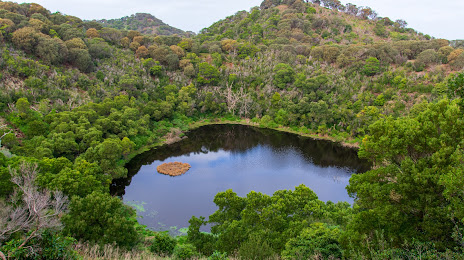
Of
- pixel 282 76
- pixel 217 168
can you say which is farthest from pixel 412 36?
pixel 217 168

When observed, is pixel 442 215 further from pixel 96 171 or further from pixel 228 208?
pixel 96 171

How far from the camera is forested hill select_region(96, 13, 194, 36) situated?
381 feet

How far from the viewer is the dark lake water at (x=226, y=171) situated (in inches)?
1011

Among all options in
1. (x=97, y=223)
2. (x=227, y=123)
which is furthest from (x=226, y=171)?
(x=227, y=123)

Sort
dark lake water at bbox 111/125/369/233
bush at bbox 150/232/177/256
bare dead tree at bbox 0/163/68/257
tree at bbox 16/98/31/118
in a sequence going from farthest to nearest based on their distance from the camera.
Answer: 1. tree at bbox 16/98/31/118
2. dark lake water at bbox 111/125/369/233
3. bush at bbox 150/232/177/256
4. bare dead tree at bbox 0/163/68/257

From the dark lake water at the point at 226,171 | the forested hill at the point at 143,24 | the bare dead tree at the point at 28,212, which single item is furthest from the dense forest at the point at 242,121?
the forested hill at the point at 143,24

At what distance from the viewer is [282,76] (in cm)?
5425

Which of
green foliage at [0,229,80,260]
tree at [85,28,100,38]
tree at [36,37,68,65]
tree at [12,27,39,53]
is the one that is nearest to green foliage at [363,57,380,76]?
tree at [36,37,68,65]

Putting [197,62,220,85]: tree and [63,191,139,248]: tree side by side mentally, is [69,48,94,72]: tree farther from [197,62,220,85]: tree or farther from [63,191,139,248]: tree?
[63,191,139,248]: tree

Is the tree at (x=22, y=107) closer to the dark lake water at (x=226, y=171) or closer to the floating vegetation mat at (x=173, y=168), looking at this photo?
the dark lake water at (x=226, y=171)

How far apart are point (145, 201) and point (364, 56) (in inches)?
2010

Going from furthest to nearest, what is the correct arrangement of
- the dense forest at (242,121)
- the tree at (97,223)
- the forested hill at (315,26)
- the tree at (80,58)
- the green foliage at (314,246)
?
1. the forested hill at (315,26)
2. the tree at (80,58)
3. the tree at (97,223)
4. the green foliage at (314,246)
5. the dense forest at (242,121)

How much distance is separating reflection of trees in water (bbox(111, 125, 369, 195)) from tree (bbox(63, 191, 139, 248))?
13175 millimetres

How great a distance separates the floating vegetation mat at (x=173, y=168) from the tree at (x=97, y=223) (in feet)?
50.3
